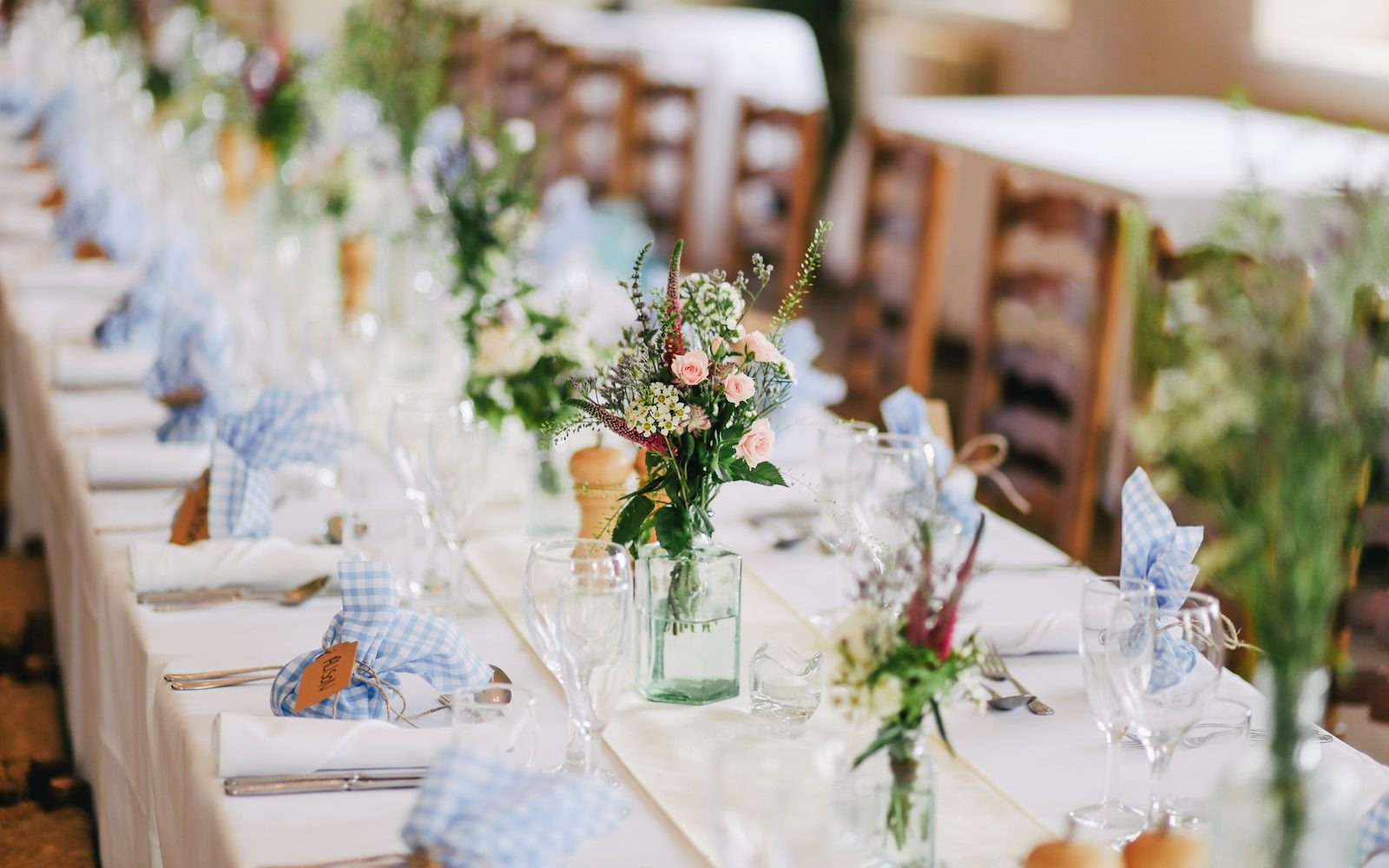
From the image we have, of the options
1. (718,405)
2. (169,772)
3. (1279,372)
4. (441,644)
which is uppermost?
(1279,372)

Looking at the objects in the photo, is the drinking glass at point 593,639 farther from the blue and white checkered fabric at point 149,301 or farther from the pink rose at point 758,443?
the blue and white checkered fabric at point 149,301

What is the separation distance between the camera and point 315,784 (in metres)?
1.24

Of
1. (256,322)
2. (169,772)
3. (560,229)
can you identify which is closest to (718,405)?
(169,772)

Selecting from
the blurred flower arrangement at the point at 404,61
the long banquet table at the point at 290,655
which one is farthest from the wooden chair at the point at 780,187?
the long banquet table at the point at 290,655

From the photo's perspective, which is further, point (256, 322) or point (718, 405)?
point (256, 322)

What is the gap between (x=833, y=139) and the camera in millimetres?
8555

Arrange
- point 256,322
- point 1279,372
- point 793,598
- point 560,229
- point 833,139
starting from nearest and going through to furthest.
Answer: point 1279,372 < point 793,598 < point 256,322 < point 560,229 < point 833,139

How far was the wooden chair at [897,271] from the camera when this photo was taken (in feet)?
11.1

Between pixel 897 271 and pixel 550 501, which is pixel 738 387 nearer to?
pixel 550 501

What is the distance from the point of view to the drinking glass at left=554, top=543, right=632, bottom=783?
4.00 feet

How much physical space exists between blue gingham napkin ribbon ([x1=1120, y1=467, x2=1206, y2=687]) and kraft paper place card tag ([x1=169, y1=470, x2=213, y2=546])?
3.21 feet

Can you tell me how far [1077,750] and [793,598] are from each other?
45 centimetres

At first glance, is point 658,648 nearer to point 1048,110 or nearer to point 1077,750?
point 1077,750

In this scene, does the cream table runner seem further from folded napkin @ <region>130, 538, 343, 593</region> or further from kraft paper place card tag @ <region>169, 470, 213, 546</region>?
kraft paper place card tag @ <region>169, 470, 213, 546</region>
